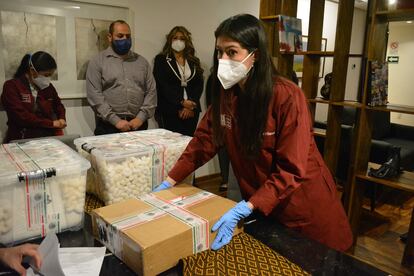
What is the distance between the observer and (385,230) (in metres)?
3.08

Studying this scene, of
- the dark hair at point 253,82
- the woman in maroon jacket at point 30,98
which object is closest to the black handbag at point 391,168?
the dark hair at point 253,82

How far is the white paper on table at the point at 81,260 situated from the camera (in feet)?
2.95

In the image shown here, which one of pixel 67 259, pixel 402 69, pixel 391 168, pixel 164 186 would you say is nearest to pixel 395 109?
pixel 391 168

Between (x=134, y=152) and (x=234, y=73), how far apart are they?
47 cm

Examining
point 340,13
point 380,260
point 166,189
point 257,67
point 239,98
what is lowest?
point 380,260

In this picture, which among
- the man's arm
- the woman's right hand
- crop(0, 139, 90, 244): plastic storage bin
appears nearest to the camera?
crop(0, 139, 90, 244): plastic storage bin

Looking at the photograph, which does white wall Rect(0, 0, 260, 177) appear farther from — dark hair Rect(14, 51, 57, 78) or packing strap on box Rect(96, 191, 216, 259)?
packing strap on box Rect(96, 191, 216, 259)

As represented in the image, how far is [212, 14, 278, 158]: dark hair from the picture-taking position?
1204mm

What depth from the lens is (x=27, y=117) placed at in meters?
2.54

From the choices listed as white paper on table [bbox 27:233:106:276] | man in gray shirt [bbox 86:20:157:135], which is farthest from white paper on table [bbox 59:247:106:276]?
man in gray shirt [bbox 86:20:157:135]

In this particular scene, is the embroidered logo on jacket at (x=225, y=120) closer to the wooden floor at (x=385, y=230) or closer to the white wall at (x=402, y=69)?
the wooden floor at (x=385, y=230)

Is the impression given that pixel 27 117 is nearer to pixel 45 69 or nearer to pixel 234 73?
pixel 45 69

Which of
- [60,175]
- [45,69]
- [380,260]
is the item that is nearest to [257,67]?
[60,175]

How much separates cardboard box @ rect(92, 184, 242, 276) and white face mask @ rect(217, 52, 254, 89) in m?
0.45
